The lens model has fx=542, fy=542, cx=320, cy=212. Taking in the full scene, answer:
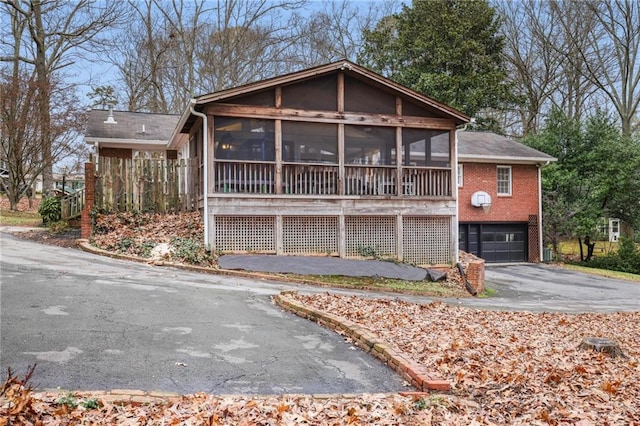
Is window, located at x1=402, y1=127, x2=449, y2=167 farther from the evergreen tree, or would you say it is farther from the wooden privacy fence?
the evergreen tree

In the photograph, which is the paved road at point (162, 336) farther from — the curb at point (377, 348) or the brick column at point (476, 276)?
the brick column at point (476, 276)

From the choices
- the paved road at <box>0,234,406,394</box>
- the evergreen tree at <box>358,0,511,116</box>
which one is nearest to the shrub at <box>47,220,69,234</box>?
the paved road at <box>0,234,406,394</box>

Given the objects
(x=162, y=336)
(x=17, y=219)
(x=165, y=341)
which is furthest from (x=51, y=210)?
(x=165, y=341)

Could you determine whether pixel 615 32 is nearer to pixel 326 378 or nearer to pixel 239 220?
pixel 239 220

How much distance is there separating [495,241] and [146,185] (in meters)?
15.6

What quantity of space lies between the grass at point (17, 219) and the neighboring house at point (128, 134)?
11.8ft

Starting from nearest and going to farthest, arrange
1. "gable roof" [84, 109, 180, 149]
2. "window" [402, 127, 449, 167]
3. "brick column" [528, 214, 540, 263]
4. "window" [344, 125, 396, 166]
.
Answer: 1. "window" [344, 125, 396, 166]
2. "window" [402, 127, 449, 167]
3. "gable roof" [84, 109, 180, 149]
4. "brick column" [528, 214, 540, 263]

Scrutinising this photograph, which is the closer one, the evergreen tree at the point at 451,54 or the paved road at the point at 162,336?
the paved road at the point at 162,336

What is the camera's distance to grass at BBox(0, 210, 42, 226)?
20.0 m

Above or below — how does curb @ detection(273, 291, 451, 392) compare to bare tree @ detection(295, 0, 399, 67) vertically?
below

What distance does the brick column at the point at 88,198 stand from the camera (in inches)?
593

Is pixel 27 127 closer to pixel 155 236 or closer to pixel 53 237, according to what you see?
pixel 53 237

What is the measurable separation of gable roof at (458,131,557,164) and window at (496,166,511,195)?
1.50ft

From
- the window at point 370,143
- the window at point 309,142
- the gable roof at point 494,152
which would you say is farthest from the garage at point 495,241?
the window at point 309,142
